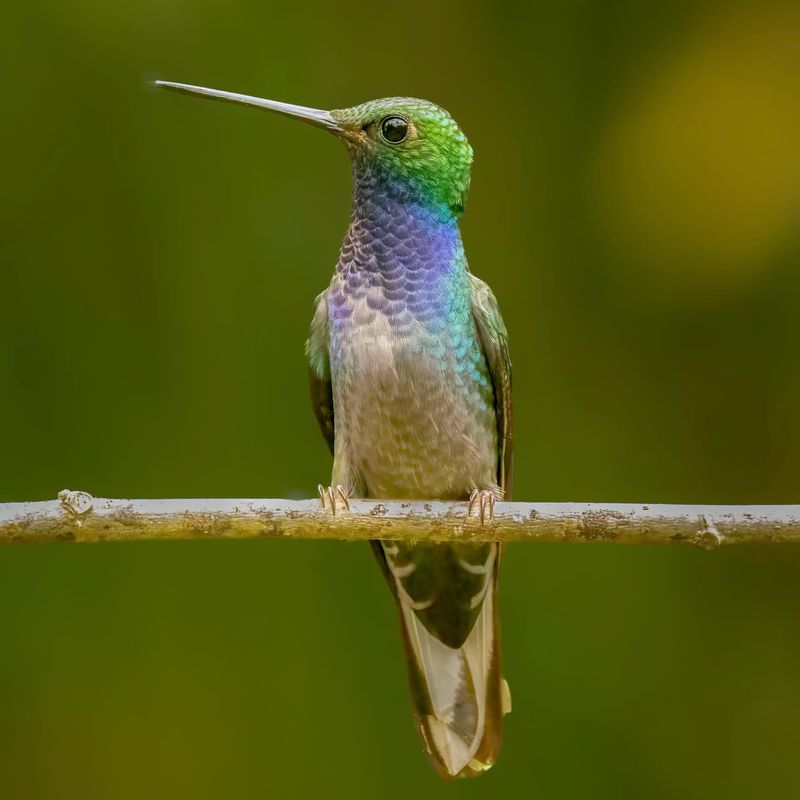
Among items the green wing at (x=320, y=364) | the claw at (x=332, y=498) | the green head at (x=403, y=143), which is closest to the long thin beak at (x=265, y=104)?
the green head at (x=403, y=143)

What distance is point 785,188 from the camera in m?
2.76

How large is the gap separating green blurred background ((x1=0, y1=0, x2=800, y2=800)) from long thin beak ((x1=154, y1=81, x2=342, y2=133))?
3.59 ft

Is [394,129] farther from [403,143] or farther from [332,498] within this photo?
[332,498]

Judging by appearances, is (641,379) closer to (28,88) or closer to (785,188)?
(785,188)

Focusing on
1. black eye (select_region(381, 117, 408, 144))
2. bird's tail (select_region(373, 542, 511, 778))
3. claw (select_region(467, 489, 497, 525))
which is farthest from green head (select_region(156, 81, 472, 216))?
bird's tail (select_region(373, 542, 511, 778))

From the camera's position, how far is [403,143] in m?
1.82

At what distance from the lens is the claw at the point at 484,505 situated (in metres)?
1.78

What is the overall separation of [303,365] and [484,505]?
1.24 meters

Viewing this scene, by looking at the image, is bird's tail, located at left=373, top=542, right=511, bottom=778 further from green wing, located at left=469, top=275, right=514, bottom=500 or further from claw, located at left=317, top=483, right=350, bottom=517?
claw, located at left=317, top=483, right=350, bottom=517

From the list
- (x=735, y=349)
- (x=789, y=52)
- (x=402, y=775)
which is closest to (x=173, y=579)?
(x=402, y=775)

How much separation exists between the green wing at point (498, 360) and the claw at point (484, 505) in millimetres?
266

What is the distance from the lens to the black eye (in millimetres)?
1813

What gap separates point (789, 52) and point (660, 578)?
1346 mm

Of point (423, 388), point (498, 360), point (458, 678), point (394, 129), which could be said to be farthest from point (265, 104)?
point (458, 678)
